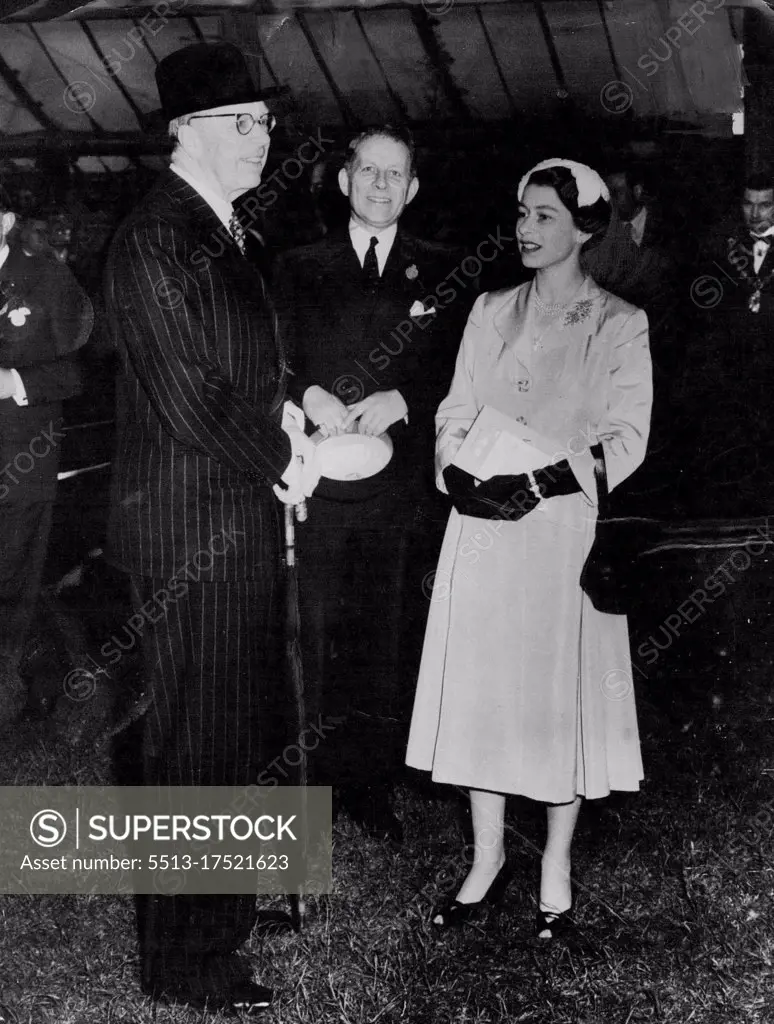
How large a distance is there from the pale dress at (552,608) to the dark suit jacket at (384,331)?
244mm

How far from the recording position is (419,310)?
353 centimetres

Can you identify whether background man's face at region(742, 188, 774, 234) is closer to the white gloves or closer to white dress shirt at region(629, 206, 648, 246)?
white dress shirt at region(629, 206, 648, 246)

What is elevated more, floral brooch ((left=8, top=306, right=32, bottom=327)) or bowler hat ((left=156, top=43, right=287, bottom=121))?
bowler hat ((left=156, top=43, right=287, bottom=121))

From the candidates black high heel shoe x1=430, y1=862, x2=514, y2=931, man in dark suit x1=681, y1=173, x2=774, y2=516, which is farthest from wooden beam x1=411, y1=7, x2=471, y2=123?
black high heel shoe x1=430, y1=862, x2=514, y2=931

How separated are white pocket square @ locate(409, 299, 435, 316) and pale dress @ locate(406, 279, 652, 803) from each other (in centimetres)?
27

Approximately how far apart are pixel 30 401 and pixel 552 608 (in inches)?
70.8

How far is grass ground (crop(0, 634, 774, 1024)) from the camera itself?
3164 mm

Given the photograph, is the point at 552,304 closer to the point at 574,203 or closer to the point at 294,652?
the point at 574,203

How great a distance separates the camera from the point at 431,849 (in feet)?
11.5

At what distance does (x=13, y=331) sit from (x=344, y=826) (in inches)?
75.4

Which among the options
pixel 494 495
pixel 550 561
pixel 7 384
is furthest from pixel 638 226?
pixel 7 384

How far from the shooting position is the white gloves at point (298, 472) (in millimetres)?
3076

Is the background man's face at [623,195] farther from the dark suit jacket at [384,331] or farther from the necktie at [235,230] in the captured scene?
the necktie at [235,230]

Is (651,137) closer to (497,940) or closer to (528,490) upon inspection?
(528,490)
